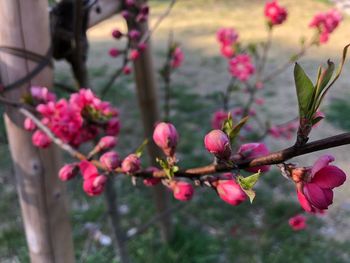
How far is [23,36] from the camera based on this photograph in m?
1.02

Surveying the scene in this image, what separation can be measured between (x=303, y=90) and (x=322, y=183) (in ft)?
0.31

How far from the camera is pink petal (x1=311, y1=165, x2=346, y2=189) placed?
45cm

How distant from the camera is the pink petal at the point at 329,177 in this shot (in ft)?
1.47

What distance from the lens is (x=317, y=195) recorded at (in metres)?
0.45

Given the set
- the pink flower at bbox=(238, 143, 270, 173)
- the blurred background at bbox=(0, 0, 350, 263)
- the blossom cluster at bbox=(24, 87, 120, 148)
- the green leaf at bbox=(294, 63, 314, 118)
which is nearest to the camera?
the green leaf at bbox=(294, 63, 314, 118)

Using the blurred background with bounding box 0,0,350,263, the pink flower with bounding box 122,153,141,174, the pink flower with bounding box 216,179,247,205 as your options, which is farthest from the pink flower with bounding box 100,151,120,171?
the blurred background with bounding box 0,0,350,263

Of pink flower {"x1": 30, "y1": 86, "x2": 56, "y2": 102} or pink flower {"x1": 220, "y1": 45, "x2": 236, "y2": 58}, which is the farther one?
pink flower {"x1": 220, "y1": 45, "x2": 236, "y2": 58}

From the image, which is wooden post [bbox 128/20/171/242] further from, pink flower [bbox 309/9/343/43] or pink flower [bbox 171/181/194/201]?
pink flower [bbox 171/181/194/201]

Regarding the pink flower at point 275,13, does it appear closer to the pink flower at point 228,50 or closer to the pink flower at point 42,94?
the pink flower at point 228,50

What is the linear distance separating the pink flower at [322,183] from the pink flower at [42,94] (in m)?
0.68

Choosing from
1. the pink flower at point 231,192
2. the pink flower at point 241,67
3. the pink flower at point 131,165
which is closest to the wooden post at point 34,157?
the pink flower at point 131,165

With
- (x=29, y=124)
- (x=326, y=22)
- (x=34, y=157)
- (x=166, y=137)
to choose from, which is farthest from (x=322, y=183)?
(x=326, y=22)

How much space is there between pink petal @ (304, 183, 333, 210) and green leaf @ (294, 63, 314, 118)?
0.24 ft

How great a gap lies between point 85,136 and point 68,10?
20.7 inches
